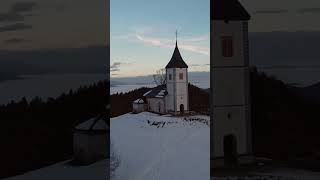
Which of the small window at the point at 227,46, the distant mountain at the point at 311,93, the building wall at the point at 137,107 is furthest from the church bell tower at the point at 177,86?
the distant mountain at the point at 311,93

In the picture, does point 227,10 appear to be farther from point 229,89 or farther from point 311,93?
point 311,93

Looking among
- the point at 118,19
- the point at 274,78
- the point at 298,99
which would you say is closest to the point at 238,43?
the point at 274,78

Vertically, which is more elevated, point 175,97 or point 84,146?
point 175,97

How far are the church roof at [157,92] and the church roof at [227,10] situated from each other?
3.96 ft

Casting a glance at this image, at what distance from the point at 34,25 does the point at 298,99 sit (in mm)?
3676

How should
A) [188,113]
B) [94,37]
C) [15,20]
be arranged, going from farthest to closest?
[188,113] < [94,37] < [15,20]

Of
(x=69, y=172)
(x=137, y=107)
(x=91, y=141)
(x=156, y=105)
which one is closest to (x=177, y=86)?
(x=156, y=105)

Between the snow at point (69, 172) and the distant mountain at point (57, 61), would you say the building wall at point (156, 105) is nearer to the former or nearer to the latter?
the distant mountain at point (57, 61)

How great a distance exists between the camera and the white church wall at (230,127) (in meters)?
6.84

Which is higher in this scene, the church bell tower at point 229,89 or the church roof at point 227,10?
the church roof at point 227,10

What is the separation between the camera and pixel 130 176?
656cm

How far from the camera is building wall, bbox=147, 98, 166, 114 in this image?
21.8ft

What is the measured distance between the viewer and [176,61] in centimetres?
670

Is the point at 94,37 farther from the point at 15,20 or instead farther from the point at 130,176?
the point at 130,176
